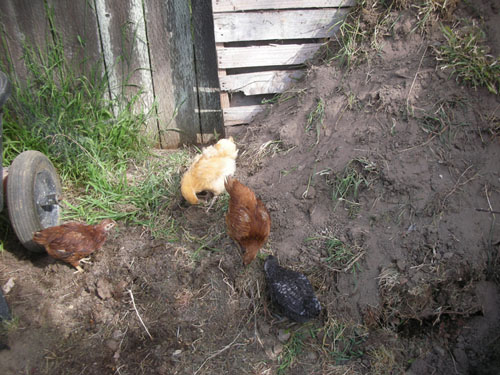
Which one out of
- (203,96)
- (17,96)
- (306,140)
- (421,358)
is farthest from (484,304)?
(17,96)

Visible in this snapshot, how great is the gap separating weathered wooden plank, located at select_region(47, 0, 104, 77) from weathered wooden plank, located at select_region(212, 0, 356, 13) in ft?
4.54

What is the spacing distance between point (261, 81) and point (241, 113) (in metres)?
0.44

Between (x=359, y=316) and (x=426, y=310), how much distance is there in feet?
1.71

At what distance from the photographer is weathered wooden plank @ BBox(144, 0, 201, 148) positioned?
163 inches

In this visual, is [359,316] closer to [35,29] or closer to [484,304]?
[484,304]

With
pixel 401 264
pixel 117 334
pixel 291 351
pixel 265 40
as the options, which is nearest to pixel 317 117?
pixel 265 40

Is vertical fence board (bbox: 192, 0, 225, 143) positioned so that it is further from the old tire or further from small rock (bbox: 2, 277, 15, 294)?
small rock (bbox: 2, 277, 15, 294)

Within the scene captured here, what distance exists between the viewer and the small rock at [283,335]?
295 cm

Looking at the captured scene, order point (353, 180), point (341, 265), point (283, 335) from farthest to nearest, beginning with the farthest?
point (353, 180) → point (341, 265) → point (283, 335)

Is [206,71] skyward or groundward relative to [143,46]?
groundward

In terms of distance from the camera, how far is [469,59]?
3.43 metres

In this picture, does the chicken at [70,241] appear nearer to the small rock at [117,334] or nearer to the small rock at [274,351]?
the small rock at [117,334]

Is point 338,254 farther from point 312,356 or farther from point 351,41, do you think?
point 351,41

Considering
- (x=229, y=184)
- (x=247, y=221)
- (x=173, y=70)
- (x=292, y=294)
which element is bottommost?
(x=292, y=294)
